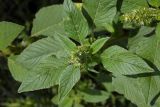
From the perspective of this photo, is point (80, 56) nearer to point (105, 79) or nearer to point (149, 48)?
point (149, 48)

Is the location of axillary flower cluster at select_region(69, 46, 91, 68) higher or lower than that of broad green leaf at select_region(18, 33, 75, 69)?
higher

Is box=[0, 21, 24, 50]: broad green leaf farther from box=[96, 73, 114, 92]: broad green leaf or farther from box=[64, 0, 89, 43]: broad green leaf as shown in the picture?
box=[96, 73, 114, 92]: broad green leaf

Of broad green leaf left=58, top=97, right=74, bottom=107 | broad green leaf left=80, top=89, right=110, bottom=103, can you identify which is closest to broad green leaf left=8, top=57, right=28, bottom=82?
broad green leaf left=58, top=97, right=74, bottom=107

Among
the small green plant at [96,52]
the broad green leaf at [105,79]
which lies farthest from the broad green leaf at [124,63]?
the broad green leaf at [105,79]

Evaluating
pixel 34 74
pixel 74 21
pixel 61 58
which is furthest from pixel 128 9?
pixel 34 74

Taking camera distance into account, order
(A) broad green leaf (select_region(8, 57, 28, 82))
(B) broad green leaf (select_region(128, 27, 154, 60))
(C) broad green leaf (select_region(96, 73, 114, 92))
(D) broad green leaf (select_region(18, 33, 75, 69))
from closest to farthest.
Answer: (B) broad green leaf (select_region(128, 27, 154, 60))
(D) broad green leaf (select_region(18, 33, 75, 69))
(A) broad green leaf (select_region(8, 57, 28, 82))
(C) broad green leaf (select_region(96, 73, 114, 92))

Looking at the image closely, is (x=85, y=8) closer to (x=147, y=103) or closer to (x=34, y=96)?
(x=147, y=103)
